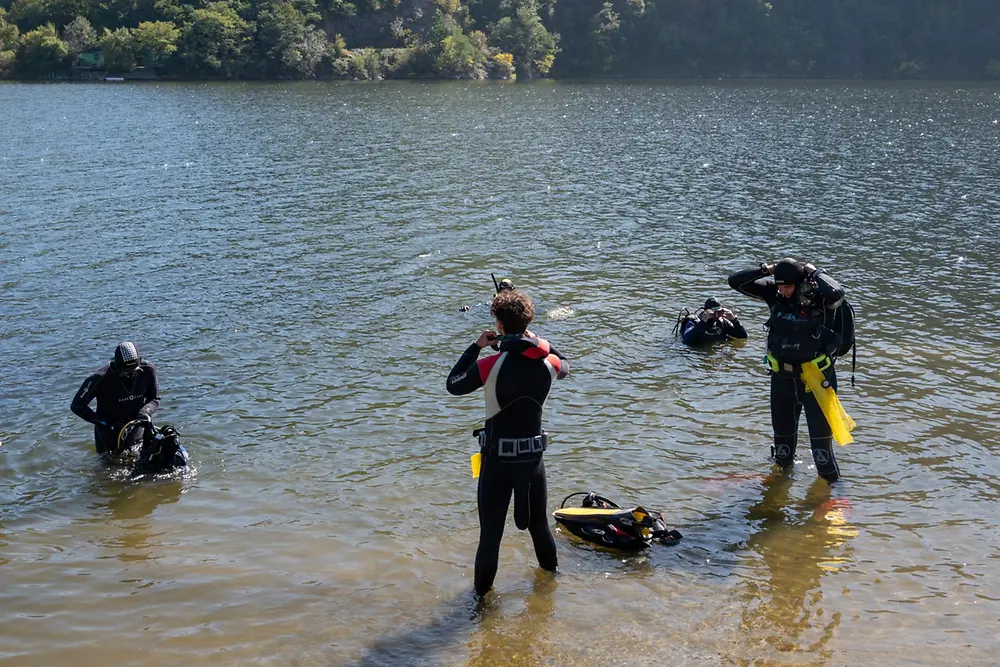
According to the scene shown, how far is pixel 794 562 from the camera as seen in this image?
9984 mm

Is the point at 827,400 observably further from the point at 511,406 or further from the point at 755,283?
the point at 511,406

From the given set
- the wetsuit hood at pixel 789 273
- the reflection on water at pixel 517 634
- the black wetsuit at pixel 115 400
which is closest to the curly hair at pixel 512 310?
the reflection on water at pixel 517 634

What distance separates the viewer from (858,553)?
10188mm

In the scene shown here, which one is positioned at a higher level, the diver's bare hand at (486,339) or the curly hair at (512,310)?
the curly hair at (512,310)

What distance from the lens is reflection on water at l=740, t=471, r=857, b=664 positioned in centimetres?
859

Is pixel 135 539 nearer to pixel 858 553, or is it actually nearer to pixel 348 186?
pixel 858 553

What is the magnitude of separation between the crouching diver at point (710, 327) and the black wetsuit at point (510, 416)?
32.2 feet

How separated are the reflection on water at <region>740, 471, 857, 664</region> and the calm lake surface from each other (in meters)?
0.04

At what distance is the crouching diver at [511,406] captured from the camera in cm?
796

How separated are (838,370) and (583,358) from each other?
4394mm

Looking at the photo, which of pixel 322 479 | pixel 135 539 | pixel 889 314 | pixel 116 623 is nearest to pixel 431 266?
pixel 889 314

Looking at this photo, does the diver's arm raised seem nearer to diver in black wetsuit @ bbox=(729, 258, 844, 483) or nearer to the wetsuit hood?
diver in black wetsuit @ bbox=(729, 258, 844, 483)

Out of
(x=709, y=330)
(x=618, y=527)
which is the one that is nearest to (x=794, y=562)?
(x=618, y=527)

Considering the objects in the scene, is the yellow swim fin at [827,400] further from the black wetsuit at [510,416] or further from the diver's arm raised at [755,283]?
the black wetsuit at [510,416]
